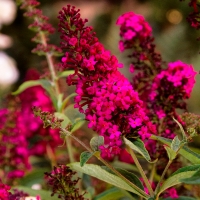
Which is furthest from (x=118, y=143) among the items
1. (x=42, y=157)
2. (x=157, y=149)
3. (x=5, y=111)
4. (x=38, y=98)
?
(x=42, y=157)

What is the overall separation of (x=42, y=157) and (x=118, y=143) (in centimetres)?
81

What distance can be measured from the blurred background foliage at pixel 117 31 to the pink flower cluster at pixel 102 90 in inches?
73.4

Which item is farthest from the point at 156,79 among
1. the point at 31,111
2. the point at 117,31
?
the point at 117,31

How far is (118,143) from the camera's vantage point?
1.91ft

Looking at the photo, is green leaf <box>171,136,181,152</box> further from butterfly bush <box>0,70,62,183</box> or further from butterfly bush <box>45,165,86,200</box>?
butterfly bush <box>0,70,62,183</box>

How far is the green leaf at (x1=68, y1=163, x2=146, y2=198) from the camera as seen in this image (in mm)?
586

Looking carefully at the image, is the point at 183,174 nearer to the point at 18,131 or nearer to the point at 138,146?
the point at 138,146

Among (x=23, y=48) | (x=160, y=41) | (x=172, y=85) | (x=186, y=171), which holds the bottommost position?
(x=186, y=171)

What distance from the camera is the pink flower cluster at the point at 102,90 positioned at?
56 cm

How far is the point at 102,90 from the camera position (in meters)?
0.56

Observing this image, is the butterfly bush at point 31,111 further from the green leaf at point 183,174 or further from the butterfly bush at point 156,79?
the green leaf at point 183,174

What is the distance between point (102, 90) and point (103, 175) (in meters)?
0.10

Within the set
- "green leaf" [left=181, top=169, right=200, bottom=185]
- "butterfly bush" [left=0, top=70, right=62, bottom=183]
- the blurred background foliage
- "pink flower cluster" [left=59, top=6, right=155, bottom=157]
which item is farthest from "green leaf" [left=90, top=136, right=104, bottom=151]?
the blurred background foliage

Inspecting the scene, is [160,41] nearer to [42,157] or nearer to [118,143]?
[42,157]
